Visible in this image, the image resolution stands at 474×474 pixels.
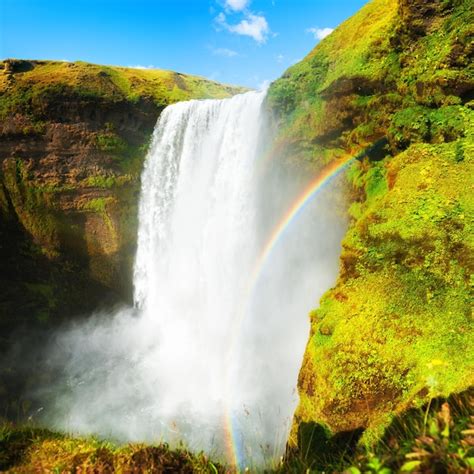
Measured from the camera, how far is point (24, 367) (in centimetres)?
1841

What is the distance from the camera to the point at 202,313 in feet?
54.1

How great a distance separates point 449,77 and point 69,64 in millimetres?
24140

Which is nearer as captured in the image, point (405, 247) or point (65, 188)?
point (405, 247)

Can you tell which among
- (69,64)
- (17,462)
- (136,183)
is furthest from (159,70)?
(17,462)

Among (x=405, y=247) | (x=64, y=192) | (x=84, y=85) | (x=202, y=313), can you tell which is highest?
(x=84, y=85)

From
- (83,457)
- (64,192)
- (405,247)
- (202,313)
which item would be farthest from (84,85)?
(83,457)

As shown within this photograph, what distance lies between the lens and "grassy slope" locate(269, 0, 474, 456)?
5.02m

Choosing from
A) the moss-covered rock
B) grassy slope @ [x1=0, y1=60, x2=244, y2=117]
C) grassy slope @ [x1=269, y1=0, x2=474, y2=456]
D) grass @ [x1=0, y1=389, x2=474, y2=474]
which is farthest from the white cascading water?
grass @ [x1=0, y1=389, x2=474, y2=474]

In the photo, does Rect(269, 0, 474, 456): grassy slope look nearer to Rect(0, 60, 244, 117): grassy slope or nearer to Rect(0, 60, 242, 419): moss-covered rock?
Rect(0, 60, 242, 419): moss-covered rock

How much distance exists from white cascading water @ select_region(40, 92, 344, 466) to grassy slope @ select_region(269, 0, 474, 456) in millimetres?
4031

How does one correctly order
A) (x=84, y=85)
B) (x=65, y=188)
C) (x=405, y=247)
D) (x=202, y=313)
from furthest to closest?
(x=84, y=85) → (x=65, y=188) → (x=202, y=313) → (x=405, y=247)

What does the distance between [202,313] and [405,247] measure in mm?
12069

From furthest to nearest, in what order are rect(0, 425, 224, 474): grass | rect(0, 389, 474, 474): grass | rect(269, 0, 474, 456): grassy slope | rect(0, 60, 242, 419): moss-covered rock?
rect(0, 60, 242, 419): moss-covered rock < rect(269, 0, 474, 456): grassy slope < rect(0, 425, 224, 474): grass < rect(0, 389, 474, 474): grass

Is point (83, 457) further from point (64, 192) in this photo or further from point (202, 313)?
point (64, 192)
